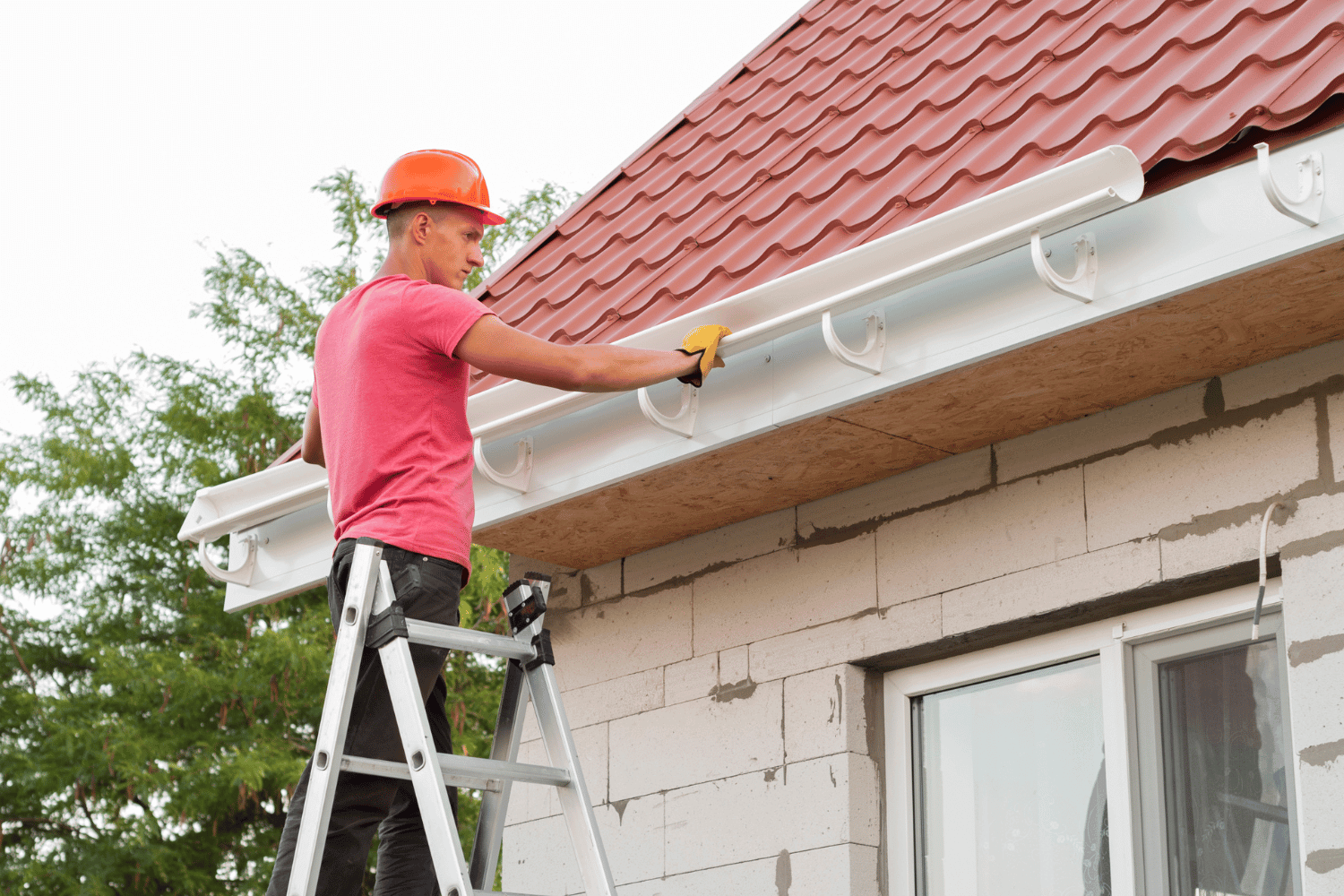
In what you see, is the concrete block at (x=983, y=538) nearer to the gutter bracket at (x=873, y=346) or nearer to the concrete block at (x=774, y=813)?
the concrete block at (x=774, y=813)

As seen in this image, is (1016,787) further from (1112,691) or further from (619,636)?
(619,636)

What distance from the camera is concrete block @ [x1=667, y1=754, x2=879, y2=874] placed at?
4273mm

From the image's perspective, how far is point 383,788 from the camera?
3.27 m

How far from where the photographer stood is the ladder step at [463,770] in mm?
3092

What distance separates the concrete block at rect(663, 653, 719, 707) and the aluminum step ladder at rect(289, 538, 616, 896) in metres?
1.27

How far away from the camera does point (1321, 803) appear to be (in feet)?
11.1

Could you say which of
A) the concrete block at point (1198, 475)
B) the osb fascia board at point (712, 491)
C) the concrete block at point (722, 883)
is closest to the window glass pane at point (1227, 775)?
the concrete block at point (1198, 475)

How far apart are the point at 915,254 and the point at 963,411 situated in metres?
0.66

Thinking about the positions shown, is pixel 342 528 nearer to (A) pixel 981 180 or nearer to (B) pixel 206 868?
(A) pixel 981 180

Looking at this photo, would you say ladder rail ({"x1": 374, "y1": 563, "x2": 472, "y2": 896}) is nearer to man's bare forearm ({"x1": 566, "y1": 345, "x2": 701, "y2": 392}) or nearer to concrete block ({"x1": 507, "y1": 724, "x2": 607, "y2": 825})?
man's bare forearm ({"x1": 566, "y1": 345, "x2": 701, "y2": 392})

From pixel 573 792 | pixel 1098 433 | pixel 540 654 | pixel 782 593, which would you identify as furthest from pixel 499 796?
pixel 1098 433

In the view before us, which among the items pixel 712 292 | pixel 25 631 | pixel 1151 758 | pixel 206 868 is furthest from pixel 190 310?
pixel 1151 758

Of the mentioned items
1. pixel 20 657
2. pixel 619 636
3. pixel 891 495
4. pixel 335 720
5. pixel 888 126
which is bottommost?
pixel 335 720

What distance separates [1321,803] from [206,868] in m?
13.3
